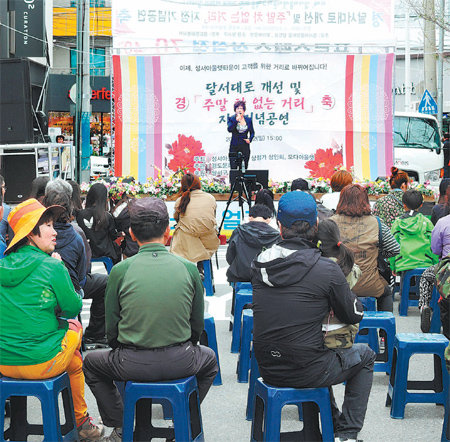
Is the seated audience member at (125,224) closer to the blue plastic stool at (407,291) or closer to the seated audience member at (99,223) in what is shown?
the seated audience member at (99,223)

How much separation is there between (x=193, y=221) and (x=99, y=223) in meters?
1.11

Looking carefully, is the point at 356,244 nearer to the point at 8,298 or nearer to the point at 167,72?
the point at 8,298

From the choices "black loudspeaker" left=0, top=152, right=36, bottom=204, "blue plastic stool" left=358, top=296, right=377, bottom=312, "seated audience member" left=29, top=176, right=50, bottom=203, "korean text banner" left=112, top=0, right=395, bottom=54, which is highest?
"korean text banner" left=112, top=0, right=395, bottom=54

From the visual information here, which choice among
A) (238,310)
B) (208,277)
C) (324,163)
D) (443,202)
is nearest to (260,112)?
(324,163)

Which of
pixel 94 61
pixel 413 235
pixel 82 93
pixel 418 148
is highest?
pixel 94 61

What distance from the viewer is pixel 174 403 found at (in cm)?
374

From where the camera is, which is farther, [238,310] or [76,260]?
[238,310]

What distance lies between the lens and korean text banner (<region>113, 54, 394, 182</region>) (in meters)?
14.5

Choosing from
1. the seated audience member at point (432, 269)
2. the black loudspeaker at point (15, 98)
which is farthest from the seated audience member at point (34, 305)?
the black loudspeaker at point (15, 98)

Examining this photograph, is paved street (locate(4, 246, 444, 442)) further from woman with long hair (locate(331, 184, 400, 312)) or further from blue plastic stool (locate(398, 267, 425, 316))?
blue plastic stool (locate(398, 267, 425, 316))

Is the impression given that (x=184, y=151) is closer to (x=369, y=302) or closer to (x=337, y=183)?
(x=337, y=183)

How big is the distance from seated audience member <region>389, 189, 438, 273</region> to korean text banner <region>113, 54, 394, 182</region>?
706cm

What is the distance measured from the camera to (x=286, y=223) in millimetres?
3877

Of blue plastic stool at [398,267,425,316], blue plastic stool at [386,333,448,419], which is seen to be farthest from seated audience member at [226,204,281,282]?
blue plastic stool at [398,267,425,316]
